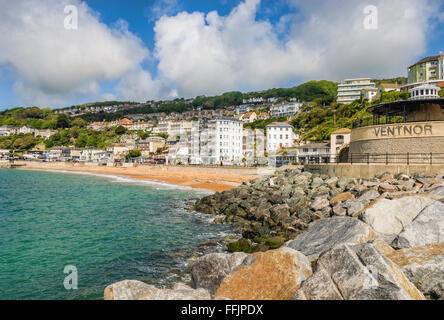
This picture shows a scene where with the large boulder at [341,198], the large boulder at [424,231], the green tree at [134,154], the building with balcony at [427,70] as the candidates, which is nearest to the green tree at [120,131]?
the green tree at [134,154]

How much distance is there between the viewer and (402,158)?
2003 centimetres

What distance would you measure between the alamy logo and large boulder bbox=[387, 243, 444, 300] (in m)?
9.94

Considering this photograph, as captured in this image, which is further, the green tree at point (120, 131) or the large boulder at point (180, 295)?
the green tree at point (120, 131)

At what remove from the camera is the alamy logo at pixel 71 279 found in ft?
32.7

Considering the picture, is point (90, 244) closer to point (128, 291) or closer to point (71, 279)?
point (71, 279)

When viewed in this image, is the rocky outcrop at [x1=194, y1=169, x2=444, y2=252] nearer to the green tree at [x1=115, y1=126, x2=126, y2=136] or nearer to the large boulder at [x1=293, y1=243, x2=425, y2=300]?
the large boulder at [x1=293, y1=243, x2=425, y2=300]

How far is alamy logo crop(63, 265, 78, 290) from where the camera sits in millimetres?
9964

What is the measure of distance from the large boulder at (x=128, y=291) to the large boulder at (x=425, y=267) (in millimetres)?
5316

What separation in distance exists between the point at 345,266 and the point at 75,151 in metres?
162

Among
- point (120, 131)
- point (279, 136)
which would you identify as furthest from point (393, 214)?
point (120, 131)

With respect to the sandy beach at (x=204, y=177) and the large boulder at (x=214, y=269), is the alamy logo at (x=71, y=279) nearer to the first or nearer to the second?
the large boulder at (x=214, y=269)
